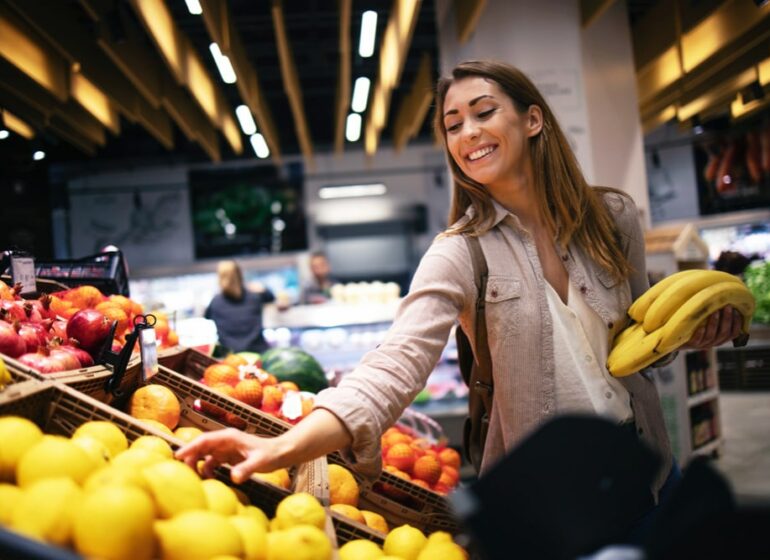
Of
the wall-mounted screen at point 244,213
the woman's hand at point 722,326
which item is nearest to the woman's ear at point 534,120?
the woman's hand at point 722,326

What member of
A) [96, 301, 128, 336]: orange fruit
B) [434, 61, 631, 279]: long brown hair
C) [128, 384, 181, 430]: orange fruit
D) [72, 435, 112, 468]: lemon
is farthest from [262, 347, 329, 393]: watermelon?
[72, 435, 112, 468]: lemon

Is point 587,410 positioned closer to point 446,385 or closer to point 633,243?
point 633,243

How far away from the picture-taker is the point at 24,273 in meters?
2.36

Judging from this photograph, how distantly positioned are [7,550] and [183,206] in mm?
11942

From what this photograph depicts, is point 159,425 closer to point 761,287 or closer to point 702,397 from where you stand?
point 702,397

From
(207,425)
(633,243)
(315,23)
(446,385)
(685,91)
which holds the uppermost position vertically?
(315,23)

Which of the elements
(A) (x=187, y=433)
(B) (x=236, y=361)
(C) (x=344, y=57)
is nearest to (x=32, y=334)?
(A) (x=187, y=433)

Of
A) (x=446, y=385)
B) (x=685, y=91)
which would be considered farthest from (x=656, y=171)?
(x=446, y=385)

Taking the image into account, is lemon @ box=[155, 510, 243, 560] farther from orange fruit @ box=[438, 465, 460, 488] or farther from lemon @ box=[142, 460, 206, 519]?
orange fruit @ box=[438, 465, 460, 488]

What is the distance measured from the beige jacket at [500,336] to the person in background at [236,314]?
16.7 feet

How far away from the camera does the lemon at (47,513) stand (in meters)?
1.01

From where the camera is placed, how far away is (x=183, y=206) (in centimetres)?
1232

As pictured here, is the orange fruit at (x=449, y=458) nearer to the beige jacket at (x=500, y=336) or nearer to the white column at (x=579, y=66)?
the beige jacket at (x=500, y=336)

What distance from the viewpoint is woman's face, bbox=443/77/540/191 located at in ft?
5.98
